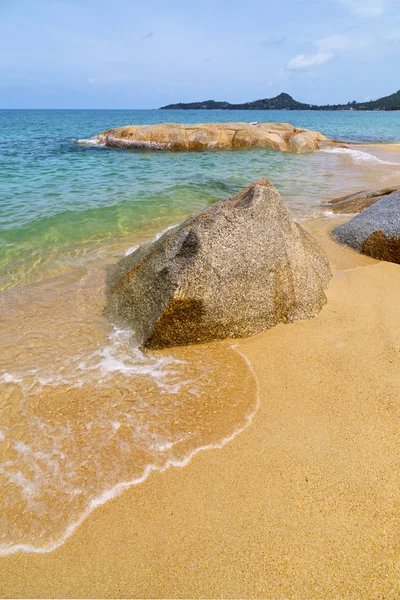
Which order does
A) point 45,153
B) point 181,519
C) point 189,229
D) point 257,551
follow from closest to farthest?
point 257,551 → point 181,519 → point 189,229 → point 45,153

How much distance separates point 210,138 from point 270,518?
24662 mm

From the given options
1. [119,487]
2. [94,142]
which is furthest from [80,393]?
[94,142]

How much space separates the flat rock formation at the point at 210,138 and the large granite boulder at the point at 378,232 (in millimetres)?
19002

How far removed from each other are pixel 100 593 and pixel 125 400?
1385mm

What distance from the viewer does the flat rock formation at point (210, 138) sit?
933 inches

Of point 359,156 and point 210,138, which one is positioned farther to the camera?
point 210,138

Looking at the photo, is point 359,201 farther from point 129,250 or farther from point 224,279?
point 224,279

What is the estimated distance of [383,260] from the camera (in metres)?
5.88

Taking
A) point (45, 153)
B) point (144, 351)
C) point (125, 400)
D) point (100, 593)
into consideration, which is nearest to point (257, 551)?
point (100, 593)

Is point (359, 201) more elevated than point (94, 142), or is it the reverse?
point (94, 142)

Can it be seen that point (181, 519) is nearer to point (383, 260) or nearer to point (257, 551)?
point (257, 551)

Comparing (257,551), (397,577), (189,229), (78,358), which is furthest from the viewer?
(189,229)

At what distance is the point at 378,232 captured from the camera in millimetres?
5984

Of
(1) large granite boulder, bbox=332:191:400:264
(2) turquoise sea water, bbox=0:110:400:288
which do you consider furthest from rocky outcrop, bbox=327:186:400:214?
(1) large granite boulder, bbox=332:191:400:264
